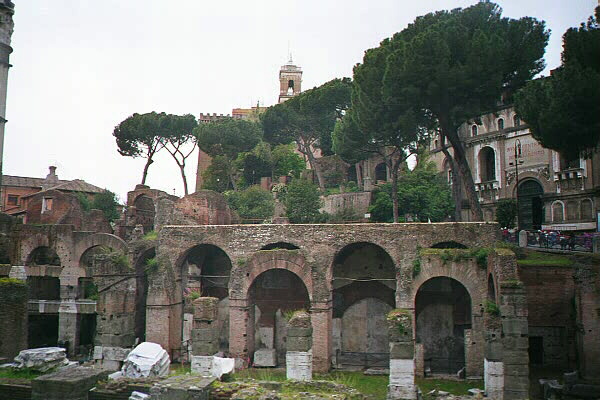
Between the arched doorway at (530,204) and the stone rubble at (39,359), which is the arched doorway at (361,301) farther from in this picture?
the arched doorway at (530,204)

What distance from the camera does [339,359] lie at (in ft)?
59.5

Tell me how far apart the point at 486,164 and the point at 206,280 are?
1588 centimetres

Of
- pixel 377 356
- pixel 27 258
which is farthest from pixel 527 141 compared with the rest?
pixel 27 258

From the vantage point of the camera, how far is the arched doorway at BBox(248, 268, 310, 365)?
1916cm

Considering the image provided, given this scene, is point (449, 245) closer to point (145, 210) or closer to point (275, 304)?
point (275, 304)

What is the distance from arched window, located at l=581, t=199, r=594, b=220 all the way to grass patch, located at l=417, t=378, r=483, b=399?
11.5 meters

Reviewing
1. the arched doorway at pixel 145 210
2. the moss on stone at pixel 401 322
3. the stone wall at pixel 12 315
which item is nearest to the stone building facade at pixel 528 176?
the moss on stone at pixel 401 322

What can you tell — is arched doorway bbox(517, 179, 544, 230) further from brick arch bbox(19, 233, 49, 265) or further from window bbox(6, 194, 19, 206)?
window bbox(6, 194, 19, 206)

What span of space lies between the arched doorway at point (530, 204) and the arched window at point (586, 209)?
200cm

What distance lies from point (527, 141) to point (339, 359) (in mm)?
14290

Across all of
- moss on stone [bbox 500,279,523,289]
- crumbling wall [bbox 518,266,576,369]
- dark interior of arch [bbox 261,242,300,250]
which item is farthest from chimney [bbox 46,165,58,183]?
moss on stone [bbox 500,279,523,289]

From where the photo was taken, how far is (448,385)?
48.1 ft

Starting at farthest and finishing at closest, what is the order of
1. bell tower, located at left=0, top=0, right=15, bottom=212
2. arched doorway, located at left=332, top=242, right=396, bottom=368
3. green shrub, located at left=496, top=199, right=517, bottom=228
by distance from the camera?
bell tower, located at left=0, top=0, right=15, bottom=212, green shrub, located at left=496, top=199, right=517, bottom=228, arched doorway, located at left=332, top=242, right=396, bottom=368

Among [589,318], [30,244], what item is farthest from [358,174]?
[589,318]
